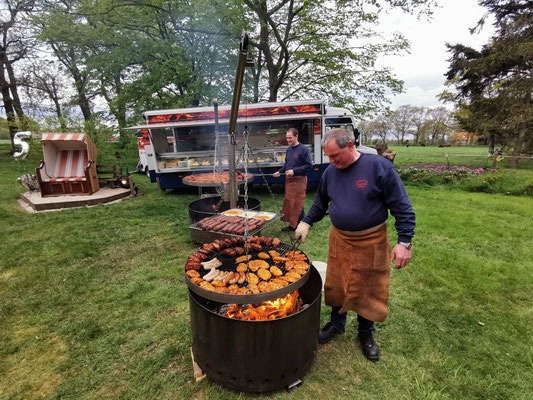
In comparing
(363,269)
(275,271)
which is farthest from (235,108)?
(363,269)

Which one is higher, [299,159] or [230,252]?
→ [299,159]

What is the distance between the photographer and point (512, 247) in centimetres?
532

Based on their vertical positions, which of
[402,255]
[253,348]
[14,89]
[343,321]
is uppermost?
[14,89]

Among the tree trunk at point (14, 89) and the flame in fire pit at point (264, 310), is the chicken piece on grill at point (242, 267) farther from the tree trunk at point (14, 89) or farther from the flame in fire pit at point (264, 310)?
the tree trunk at point (14, 89)

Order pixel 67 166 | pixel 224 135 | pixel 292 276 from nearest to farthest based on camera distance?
pixel 292 276
pixel 67 166
pixel 224 135

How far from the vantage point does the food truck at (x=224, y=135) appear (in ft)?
30.5

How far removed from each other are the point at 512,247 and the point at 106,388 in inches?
292

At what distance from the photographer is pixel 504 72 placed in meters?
15.6

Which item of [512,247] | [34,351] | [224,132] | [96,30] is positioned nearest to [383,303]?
[34,351]

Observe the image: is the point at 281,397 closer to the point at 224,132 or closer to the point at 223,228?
the point at 223,228

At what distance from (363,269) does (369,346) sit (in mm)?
980

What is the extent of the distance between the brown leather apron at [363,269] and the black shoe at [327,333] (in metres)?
0.44

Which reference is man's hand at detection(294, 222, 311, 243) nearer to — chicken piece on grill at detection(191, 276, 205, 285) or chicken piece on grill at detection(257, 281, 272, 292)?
chicken piece on grill at detection(257, 281, 272, 292)

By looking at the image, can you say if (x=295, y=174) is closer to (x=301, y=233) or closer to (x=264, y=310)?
(x=301, y=233)
